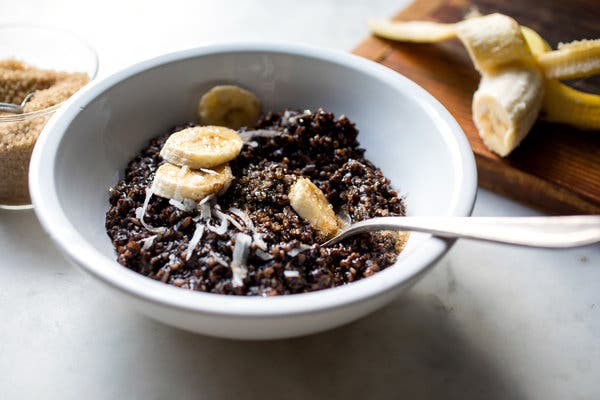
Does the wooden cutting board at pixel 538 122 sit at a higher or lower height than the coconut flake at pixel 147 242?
lower

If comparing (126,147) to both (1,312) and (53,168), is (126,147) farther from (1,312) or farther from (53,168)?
(1,312)

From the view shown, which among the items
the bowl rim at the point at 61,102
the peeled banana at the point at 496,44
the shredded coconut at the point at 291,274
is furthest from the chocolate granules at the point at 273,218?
the peeled banana at the point at 496,44

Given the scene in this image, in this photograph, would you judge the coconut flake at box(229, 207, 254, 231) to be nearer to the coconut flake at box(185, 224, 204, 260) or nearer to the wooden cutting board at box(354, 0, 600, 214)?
the coconut flake at box(185, 224, 204, 260)

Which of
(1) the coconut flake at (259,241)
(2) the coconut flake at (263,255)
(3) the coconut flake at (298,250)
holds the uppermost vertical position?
(1) the coconut flake at (259,241)

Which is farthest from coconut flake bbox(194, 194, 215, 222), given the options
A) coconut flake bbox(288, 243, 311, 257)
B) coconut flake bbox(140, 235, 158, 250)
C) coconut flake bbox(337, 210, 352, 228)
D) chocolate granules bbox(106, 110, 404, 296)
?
coconut flake bbox(337, 210, 352, 228)

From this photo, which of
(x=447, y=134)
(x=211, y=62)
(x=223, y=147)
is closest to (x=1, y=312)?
(x=223, y=147)

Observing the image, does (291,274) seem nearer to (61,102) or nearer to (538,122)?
(61,102)

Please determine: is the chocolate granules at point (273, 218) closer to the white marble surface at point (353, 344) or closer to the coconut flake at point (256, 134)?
the coconut flake at point (256, 134)
